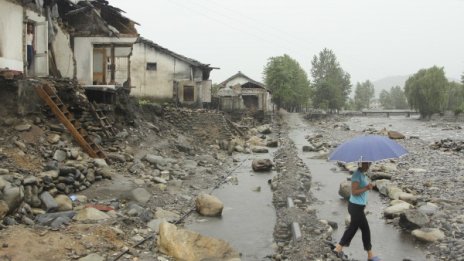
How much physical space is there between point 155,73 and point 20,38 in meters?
22.0

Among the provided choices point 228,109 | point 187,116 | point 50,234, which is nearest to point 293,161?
point 187,116

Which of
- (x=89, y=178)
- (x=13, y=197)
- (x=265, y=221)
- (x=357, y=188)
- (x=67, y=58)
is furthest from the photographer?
(x=67, y=58)

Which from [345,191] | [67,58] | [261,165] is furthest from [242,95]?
[345,191]

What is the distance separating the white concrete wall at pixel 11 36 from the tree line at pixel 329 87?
51.8 m

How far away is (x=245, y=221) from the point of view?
38.2 ft

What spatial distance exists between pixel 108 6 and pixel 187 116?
885 cm

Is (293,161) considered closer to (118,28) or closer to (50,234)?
(118,28)

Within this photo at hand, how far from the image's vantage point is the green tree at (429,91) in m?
67.5

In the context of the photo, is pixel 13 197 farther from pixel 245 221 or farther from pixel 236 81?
pixel 236 81

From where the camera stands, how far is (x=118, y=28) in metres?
21.2

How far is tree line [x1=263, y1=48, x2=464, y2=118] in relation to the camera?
6531 centimetres

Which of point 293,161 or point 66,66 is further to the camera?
point 293,161

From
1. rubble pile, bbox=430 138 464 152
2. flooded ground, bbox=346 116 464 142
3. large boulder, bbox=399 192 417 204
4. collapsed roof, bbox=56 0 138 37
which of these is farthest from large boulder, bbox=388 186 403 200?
flooded ground, bbox=346 116 464 142

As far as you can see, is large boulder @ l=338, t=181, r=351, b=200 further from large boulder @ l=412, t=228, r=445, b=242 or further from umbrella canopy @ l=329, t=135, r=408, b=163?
umbrella canopy @ l=329, t=135, r=408, b=163
